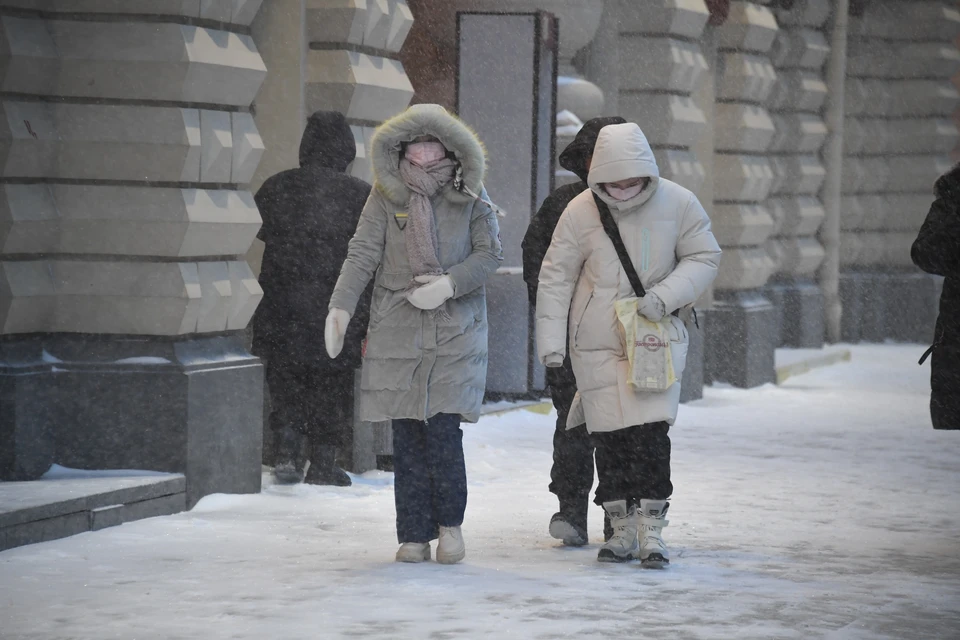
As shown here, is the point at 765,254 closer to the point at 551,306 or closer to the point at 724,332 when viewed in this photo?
the point at 724,332

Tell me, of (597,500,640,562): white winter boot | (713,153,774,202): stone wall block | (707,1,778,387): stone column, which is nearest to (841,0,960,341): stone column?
(707,1,778,387): stone column

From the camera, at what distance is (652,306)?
249 inches

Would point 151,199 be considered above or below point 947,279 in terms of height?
above

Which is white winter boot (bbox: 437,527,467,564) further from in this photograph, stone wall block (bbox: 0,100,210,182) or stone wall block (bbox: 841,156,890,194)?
stone wall block (bbox: 841,156,890,194)

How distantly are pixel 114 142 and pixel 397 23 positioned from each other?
2460 millimetres

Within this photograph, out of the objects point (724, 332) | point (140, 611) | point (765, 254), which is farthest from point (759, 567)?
point (765, 254)

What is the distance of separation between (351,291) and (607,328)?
98 centimetres

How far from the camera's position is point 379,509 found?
7984 mm

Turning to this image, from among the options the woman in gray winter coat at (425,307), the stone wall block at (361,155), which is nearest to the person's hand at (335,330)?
the woman in gray winter coat at (425,307)

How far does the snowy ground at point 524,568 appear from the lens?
17.4ft

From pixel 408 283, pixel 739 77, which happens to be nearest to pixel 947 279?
pixel 408 283

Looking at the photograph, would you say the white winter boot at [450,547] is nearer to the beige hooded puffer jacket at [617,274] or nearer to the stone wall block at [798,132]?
the beige hooded puffer jacket at [617,274]

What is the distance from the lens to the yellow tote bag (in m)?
6.30

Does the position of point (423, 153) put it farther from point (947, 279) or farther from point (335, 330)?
point (947, 279)
